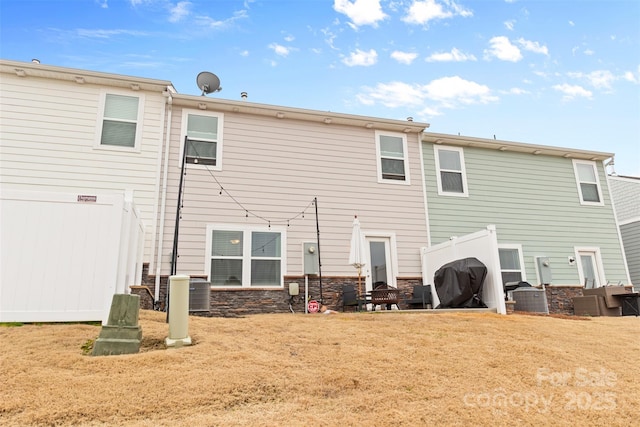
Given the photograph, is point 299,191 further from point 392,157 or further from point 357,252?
point 392,157

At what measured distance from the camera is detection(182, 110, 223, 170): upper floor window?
8812mm

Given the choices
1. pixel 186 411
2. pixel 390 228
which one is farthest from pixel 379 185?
pixel 186 411

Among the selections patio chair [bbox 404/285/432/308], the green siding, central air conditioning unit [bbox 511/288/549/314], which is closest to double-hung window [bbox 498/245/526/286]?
the green siding

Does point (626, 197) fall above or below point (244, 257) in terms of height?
above

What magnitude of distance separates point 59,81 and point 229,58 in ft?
12.9

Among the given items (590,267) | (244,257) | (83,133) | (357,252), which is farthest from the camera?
(590,267)

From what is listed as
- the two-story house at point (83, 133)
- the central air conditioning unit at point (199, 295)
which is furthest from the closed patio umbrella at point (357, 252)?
the two-story house at point (83, 133)

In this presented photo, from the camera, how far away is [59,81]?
833 centimetres

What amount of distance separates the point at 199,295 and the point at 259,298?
1.51 m

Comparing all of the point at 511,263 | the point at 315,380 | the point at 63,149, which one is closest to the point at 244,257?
the point at 63,149

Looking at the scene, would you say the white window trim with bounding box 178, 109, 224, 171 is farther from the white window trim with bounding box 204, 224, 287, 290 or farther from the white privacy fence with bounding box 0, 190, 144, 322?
the white privacy fence with bounding box 0, 190, 144, 322

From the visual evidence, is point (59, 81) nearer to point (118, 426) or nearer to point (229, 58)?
point (229, 58)

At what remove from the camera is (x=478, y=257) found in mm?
7977

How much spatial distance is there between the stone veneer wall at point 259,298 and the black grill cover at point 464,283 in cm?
138
